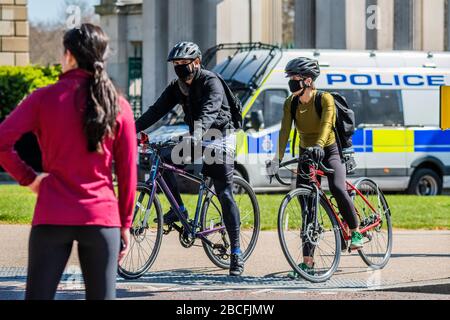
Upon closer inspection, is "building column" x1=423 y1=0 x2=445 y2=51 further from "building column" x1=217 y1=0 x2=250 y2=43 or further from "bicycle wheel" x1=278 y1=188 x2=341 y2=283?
"bicycle wheel" x1=278 y1=188 x2=341 y2=283

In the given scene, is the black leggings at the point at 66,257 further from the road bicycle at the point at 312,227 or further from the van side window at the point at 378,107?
the van side window at the point at 378,107

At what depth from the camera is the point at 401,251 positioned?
39.4 feet

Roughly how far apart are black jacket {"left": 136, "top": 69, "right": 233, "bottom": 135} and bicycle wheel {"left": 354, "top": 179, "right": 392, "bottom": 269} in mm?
1505

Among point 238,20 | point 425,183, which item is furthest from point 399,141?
point 238,20

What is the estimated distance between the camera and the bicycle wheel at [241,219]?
1017 centimetres

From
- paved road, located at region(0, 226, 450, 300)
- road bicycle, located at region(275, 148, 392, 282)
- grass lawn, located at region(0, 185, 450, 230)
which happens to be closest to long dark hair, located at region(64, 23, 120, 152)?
paved road, located at region(0, 226, 450, 300)

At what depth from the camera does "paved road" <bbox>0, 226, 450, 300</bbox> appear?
9070 mm

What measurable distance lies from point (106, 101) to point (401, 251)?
699cm

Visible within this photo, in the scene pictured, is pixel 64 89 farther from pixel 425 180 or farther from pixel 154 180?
pixel 425 180

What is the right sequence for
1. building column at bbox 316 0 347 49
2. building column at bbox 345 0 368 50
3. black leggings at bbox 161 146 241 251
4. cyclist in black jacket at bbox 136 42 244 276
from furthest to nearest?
building column at bbox 316 0 347 49
building column at bbox 345 0 368 50
black leggings at bbox 161 146 241 251
cyclist in black jacket at bbox 136 42 244 276

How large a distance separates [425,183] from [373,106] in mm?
2105

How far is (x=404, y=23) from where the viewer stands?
31.6 m

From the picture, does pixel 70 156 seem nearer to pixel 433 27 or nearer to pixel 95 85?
pixel 95 85
